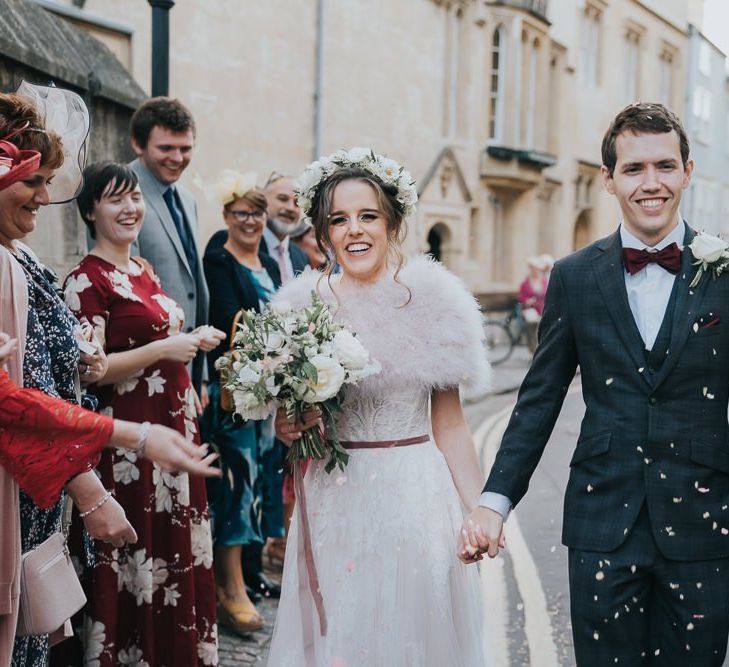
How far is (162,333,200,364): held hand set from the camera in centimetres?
402

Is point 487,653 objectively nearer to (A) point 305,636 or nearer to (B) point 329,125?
(A) point 305,636

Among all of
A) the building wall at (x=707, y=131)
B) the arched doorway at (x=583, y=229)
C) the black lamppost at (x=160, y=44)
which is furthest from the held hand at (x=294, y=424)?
the building wall at (x=707, y=131)

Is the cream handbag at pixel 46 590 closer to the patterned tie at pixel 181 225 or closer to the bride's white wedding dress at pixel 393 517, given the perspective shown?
the bride's white wedding dress at pixel 393 517

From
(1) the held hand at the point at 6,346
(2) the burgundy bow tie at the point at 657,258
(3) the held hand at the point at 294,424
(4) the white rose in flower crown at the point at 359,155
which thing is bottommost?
(3) the held hand at the point at 294,424

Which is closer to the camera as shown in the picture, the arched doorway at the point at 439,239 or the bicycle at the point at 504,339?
the bicycle at the point at 504,339

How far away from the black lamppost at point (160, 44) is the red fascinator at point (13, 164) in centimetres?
322

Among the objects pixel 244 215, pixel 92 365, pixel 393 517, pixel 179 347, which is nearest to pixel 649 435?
pixel 393 517

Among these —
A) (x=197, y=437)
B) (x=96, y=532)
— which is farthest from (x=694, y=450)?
(x=197, y=437)

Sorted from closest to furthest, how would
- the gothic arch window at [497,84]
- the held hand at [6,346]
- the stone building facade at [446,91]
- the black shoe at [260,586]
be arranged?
the held hand at [6,346] < the black shoe at [260,586] < the stone building facade at [446,91] < the gothic arch window at [497,84]

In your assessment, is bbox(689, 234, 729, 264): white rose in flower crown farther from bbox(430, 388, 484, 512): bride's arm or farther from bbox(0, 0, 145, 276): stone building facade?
bbox(0, 0, 145, 276): stone building facade

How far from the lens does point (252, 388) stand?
3.16 meters

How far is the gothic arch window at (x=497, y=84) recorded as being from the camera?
25172 mm

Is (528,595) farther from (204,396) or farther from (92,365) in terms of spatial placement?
(92,365)

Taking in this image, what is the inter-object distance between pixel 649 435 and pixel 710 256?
1.92ft
